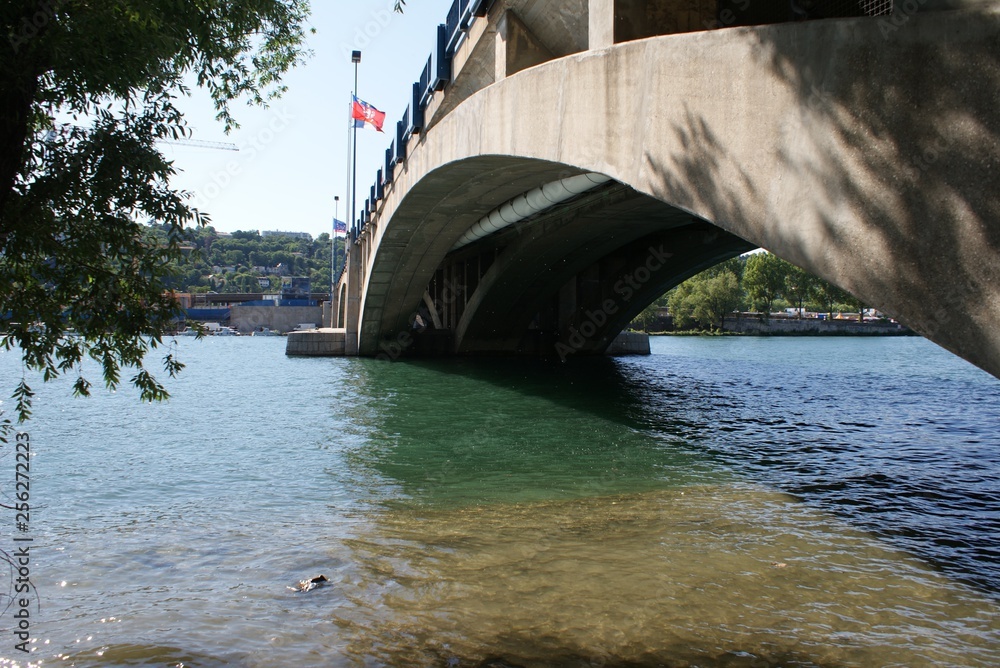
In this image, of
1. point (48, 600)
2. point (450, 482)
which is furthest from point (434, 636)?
point (450, 482)

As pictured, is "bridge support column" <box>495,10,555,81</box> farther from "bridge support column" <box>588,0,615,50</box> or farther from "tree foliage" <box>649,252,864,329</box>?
"tree foliage" <box>649,252,864,329</box>

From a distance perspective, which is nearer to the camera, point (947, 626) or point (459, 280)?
point (947, 626)

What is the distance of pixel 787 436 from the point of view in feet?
47.4

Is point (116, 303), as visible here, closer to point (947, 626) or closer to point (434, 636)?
point (434, 636)

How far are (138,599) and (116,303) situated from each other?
7.22 feet

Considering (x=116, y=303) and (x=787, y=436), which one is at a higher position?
(x=116, y=303)

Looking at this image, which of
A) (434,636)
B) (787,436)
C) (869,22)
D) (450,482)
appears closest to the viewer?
(869,22)

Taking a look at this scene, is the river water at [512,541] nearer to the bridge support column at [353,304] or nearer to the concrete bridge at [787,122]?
the concrete bridge at [787,122]
